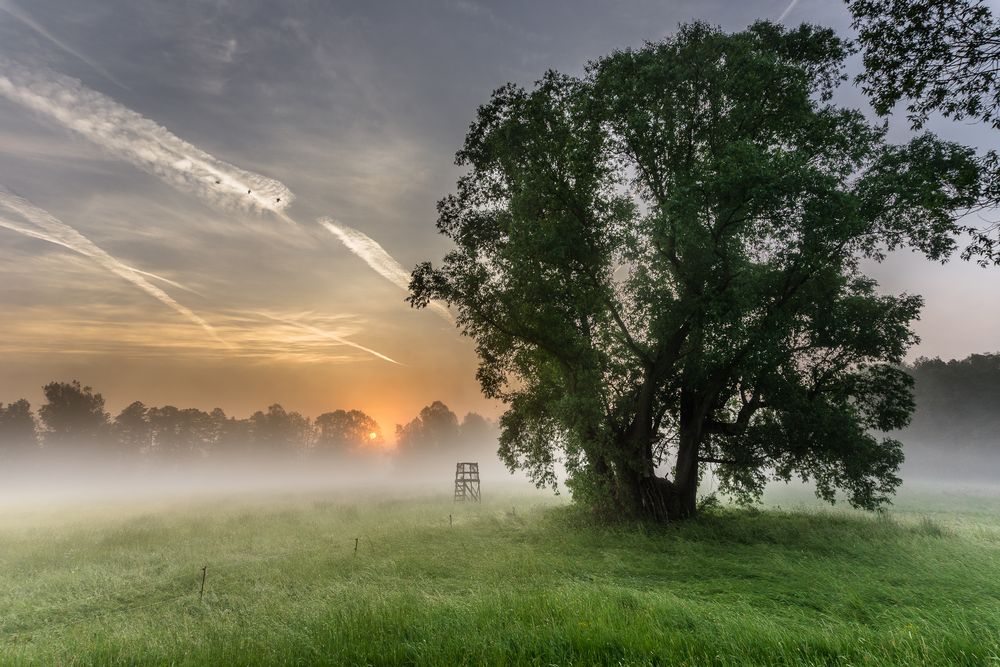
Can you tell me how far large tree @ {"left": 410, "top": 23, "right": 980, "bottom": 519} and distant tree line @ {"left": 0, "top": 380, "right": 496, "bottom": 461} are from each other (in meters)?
102

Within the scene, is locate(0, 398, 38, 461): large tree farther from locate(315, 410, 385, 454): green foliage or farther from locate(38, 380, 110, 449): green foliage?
locate(315, 410, 385, 454): green foliage

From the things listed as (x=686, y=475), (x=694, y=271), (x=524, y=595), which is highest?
(x=694, y=271)

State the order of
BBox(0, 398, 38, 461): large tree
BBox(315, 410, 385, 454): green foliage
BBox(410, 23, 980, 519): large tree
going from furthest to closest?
BBox(315, 410, 385, 454): green foliage, BBox(0, 398, 38, 461): large tree, BBox(410, 23, 980, 519): large tree

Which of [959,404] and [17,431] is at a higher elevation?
[959,404]

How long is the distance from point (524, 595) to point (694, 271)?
13.2 m

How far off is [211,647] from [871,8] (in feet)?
59.6

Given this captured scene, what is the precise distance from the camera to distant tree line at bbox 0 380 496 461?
86188 millimetres

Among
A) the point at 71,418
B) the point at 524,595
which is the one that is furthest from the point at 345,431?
the point at 524,595

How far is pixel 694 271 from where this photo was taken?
18.0 m

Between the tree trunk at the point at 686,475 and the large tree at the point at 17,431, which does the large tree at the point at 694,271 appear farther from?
→ the large tree at the point at 17,431

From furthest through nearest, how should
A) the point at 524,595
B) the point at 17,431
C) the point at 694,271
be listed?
the point at 17,431
the point at 694,271
the point at 524,595

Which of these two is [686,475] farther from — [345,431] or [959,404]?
[345,431]

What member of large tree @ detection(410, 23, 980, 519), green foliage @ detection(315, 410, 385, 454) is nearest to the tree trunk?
large tree @ detection(410, 23, 980, 519)

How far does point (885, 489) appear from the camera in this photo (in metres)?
19.3
